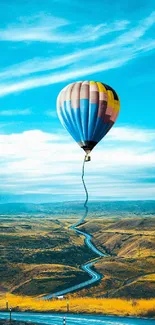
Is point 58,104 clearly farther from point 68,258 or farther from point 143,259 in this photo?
point 68,258

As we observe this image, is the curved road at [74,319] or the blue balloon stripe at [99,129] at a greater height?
the blue balloon stripe at [99,129]

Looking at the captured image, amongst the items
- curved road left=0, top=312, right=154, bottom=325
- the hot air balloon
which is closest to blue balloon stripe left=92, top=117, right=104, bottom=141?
the hot air balloon

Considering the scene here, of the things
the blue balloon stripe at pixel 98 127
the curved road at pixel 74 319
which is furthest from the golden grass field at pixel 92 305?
the blue balloon stripe at pixel 98 127

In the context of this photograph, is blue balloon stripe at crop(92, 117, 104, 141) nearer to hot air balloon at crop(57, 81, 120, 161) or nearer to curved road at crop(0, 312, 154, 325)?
hot air balloon at crop(57, 81, 120, 161)

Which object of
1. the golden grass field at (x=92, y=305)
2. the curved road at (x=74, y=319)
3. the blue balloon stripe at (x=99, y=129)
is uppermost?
the blue balloon stripe at (x=99, y=129)

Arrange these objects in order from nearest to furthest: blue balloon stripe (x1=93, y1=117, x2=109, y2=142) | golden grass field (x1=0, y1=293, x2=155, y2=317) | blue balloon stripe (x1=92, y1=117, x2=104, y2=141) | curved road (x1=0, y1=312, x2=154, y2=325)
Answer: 1. blue balloon stripe (x1=92, y1=117, x2=104, y2=141)
2. blue balloon stripe (x1=93, y1=117, x2=109, y2=142)
3. curved road (x1=0, y1=312, x2=154, y2=325)
4. golden grass field (x1=0, y1=293, x2=155, y2=317)

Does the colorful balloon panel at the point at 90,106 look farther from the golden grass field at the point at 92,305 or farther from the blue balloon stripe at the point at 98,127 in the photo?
the golden grass field at the point at 92,305

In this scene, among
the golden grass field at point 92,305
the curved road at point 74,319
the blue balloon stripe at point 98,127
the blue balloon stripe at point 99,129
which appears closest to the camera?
the blue balloon stripe at point 98,127

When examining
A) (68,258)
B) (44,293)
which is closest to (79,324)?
(44,293)
